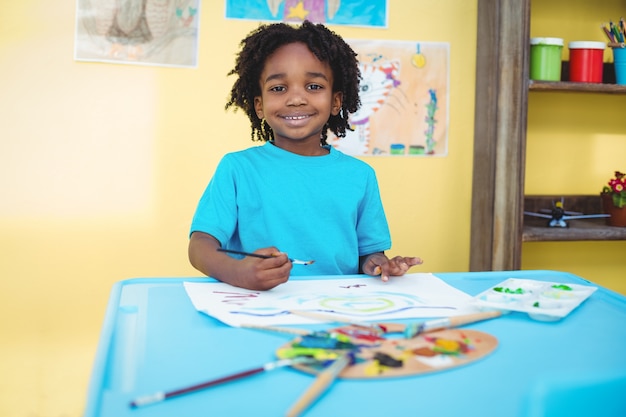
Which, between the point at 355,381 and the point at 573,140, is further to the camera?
the point at 573,140

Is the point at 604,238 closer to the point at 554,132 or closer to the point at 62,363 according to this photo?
the point at 554,132

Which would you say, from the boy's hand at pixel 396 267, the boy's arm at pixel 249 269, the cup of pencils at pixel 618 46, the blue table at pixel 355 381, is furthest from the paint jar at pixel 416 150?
the blue table at pixel 355 381

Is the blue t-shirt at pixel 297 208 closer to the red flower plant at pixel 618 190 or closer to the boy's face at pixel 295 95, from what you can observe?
the boy's face at pixel 295 95

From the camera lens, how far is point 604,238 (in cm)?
204

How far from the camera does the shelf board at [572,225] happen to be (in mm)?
2008

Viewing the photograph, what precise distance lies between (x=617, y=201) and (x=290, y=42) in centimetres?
127

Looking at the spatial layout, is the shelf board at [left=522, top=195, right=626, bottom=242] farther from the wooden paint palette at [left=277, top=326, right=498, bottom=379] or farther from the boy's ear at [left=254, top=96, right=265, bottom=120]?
the wooden paint palette at [left=277, top=326, right=498, bottom=379]

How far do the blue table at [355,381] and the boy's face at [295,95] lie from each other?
58 cm

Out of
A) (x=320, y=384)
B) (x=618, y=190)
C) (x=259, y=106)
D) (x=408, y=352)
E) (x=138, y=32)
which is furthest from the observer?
(x=618, y=190)

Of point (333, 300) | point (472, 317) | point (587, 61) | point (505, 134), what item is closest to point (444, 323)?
point (472, 317)

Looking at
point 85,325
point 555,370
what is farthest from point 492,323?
point 85,325

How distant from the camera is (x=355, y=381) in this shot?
0.61 meters

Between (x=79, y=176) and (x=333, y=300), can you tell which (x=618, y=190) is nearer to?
(x=333, y=300)

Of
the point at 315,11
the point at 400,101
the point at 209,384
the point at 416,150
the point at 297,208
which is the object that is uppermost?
the point at 315,11
